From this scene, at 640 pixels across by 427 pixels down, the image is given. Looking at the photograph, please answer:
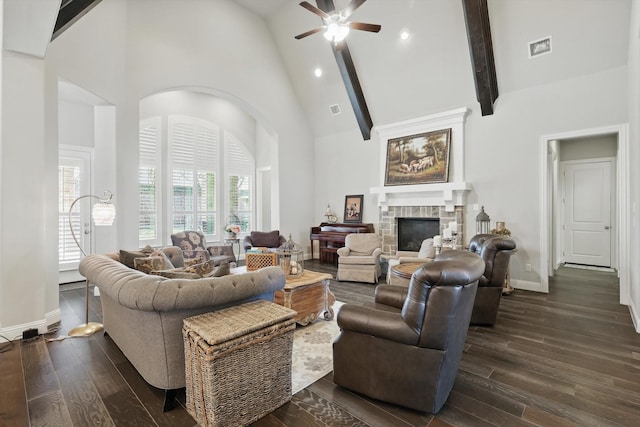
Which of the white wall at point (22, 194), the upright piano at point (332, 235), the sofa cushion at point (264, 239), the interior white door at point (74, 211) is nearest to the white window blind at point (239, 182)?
the sofa cushion at point (264, 239)

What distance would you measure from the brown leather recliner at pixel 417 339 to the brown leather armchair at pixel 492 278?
1.52m

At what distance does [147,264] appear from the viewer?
107 inches

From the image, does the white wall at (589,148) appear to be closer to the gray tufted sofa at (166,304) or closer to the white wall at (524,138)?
the white wall at (524,138)

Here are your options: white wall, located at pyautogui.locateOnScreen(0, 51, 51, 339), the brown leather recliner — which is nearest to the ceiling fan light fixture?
white wall, located at pyautogui.locateOnScreen(0, 51, 51, 339)

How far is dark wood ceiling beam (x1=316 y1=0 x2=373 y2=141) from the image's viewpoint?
5734 millimetres

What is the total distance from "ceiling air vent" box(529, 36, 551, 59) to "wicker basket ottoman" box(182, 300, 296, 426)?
5.26 metres

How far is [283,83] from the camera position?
7191 millimetres

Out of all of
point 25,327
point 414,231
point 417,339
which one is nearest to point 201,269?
point 417,339

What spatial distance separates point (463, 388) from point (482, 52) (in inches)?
185

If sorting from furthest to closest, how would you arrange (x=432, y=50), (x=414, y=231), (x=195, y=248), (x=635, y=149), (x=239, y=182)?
(x=239, y=182) → (x=414, y=231) → (x=195, y=248) → (x=432, y=50) → (x=635, y=149)

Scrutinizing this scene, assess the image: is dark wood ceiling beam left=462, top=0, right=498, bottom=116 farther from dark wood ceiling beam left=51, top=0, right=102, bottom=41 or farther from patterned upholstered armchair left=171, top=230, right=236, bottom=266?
patterned upholstered armchair left=171, top=230, right=236, bottom=266

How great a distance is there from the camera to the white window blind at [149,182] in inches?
255

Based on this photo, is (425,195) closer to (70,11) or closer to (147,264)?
(147,264)

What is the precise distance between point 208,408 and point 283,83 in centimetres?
692
